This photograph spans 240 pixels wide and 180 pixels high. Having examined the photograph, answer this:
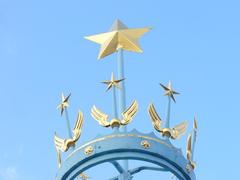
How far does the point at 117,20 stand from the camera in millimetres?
23781

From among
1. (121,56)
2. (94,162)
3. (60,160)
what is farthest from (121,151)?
(121,56)

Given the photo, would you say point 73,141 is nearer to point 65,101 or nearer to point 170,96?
point 65,101

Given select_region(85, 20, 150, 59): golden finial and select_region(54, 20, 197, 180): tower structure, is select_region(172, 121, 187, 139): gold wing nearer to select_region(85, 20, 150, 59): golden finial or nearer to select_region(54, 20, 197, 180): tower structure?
select_region(54, 20, 197, 180): tower structure

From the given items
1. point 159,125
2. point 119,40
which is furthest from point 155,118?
point 119,40

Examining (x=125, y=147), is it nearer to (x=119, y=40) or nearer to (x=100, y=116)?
(x=100, y=116)

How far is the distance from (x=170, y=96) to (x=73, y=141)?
149 inches

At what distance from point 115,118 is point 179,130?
2422mm

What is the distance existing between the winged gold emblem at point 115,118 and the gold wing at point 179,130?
1589 mm

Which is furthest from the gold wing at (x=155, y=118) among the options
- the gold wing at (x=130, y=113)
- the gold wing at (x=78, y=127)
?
the gold wing at (x=78, y=127)

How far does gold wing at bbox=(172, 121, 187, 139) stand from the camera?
2052cm

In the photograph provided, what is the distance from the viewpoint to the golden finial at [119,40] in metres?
23.4

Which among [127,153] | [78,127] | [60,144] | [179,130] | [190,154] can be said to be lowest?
[127,153]

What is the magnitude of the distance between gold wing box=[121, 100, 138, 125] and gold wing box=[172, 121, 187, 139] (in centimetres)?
156

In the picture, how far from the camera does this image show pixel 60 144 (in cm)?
2100
